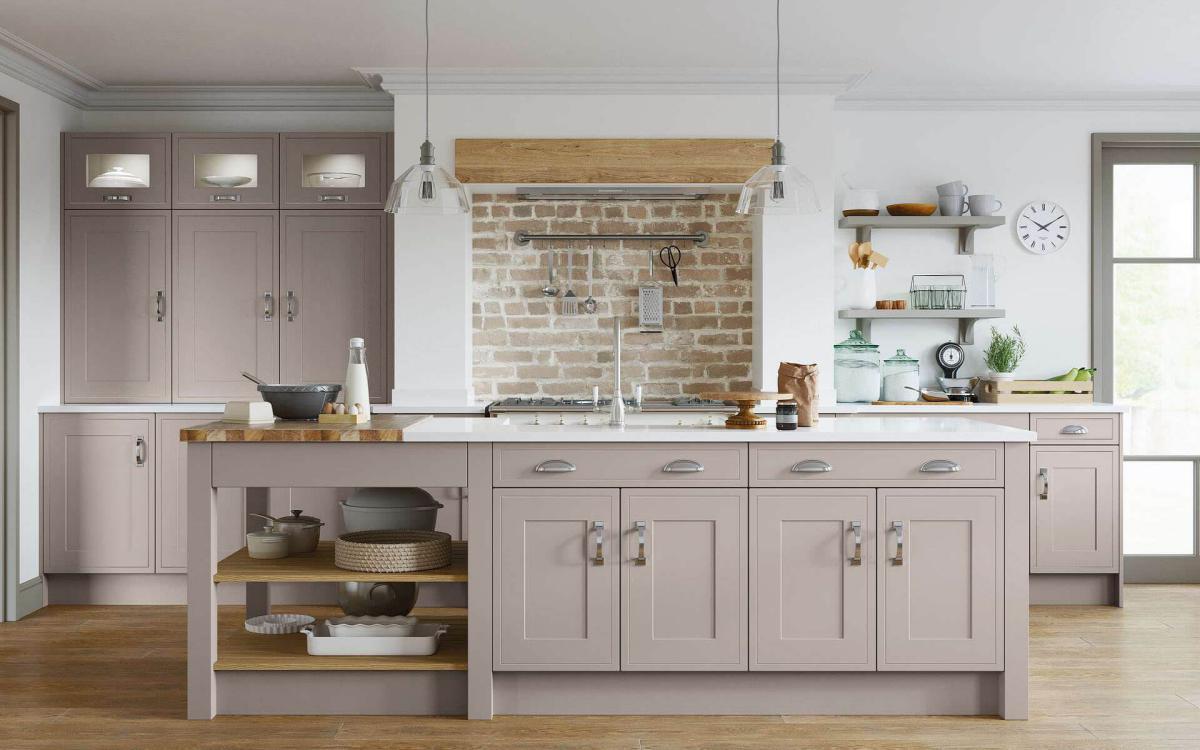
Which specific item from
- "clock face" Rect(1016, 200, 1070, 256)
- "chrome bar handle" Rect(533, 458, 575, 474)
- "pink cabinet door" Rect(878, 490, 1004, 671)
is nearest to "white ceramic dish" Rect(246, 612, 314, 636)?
"chrome bar handle" Rect(533, 458, 575, 474)

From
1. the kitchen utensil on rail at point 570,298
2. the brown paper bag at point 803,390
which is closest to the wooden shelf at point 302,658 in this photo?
the brown paper bag at point 803,390

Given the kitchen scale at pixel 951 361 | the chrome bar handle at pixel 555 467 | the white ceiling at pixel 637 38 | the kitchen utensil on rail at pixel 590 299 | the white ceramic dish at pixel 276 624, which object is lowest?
the white ceramic dish at pixel 276 624

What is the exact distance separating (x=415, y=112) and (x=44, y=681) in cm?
291

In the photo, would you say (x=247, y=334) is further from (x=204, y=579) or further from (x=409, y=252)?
(x=204, y=579)

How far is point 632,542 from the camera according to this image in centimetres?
323

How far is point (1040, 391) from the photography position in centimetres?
501

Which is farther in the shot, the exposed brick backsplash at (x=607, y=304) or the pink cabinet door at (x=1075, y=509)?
the exposed brick backsplash at (x=607, y=304)

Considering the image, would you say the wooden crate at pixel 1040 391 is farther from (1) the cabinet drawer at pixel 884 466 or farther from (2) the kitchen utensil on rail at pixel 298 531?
(2) the kitchen utensil on rail at pixel 298 531

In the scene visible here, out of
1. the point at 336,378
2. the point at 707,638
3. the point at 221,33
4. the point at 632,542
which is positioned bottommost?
the point at 707,638

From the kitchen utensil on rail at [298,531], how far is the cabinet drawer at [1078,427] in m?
3.33

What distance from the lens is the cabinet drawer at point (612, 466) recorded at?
3221 mm

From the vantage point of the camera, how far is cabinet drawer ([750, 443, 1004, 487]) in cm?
A: 321

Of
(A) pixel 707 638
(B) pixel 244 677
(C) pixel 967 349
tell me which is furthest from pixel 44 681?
(C) pixel 967 349

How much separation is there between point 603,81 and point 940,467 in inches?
105
